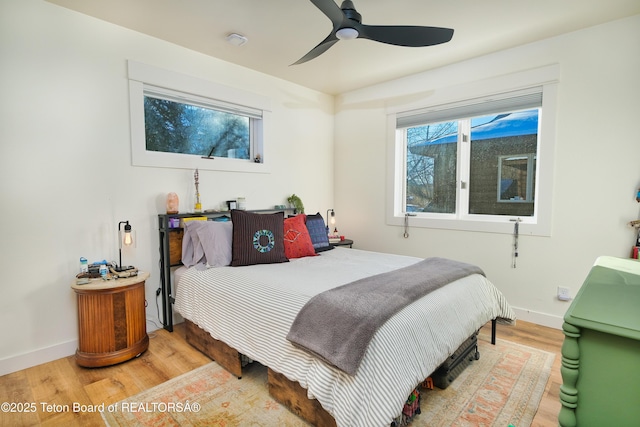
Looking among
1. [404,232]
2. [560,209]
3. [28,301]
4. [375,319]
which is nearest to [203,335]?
[28,301]

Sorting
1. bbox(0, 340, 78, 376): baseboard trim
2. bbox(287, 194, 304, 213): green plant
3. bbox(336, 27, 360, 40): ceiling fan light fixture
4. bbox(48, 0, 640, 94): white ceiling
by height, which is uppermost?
bbox(48, 0, 640, 94): white ceiling

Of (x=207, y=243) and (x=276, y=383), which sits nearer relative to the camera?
(x=276, y=383)

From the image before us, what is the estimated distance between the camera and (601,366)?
935 mm

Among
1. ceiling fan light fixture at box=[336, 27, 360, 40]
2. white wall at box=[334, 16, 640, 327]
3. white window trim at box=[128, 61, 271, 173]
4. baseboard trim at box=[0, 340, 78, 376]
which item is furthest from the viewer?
white window trim at box=[128, 61, 271, 173]

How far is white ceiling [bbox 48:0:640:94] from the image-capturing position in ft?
7.37

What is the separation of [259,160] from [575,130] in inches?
119

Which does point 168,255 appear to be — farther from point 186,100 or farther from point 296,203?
point 296,203

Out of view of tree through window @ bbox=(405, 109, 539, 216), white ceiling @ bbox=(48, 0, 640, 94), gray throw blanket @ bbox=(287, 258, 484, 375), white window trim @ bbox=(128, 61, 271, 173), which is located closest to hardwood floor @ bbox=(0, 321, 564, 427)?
gray throw blanket @ bbox=(287, 258, 484, 375)

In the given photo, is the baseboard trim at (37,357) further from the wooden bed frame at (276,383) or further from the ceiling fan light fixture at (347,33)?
the ceiling fan light fixture at (347,33)

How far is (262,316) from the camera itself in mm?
1863

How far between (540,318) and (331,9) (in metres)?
3.10

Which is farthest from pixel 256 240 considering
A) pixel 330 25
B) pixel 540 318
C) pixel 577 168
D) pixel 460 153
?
pixel 577 168

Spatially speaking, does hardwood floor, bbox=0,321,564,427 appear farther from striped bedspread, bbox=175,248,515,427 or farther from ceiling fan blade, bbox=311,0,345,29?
ceiling fan blade, bbox=311,0,345,29

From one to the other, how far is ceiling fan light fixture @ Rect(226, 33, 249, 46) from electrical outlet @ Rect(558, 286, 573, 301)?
11.6 ft
